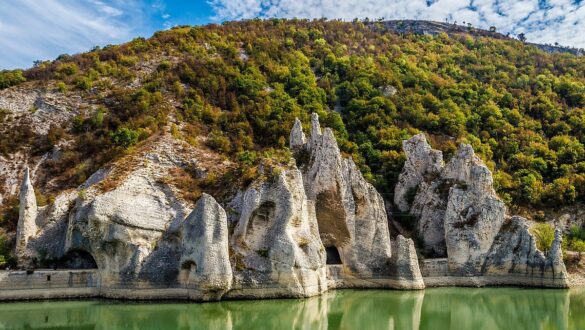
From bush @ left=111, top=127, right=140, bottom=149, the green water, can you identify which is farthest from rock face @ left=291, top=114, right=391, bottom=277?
bush @ left=111, top=127, right=140, bottom=149

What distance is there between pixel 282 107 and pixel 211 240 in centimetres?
3528

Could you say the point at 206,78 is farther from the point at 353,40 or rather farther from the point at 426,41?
the point at 426,41

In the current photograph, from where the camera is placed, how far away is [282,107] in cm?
6100

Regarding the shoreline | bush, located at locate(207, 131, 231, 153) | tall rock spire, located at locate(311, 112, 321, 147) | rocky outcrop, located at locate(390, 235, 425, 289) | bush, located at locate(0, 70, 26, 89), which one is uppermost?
bush, located at locate(0, 70, 26, 89)

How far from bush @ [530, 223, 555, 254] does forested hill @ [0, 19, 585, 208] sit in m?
7.16

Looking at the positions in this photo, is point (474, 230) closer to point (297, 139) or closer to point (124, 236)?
point (297, 139)

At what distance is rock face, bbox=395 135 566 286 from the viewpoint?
34281 mm

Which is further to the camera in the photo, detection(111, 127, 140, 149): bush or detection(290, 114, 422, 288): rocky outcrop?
detection(111, 127, 140, 149): bush

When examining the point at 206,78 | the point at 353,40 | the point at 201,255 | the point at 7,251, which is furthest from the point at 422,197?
the point at 353,40

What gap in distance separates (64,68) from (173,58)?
13789mm

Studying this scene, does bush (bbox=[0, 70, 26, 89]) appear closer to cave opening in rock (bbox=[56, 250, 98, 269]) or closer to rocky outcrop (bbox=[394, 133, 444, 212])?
cave opening in rock (bbox=[56, 250, 98, 269])

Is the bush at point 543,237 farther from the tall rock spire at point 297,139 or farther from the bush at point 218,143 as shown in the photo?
the bush at point 218,143

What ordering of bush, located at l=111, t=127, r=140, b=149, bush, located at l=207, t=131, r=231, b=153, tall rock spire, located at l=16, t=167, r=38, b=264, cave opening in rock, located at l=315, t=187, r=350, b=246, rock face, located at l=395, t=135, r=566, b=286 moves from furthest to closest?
bush, located at l=207, t=131, r=231, b=153, bush, located at l=111, t=127, r=140, b=149, cave opening in rock, located at l=315, t=187, r=350, b=246, rock face, located at l=395, t=135, r=566, b=286, tall rock spire, located at l=16, t=167, r=38, b=264

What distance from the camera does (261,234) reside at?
30.1 m
